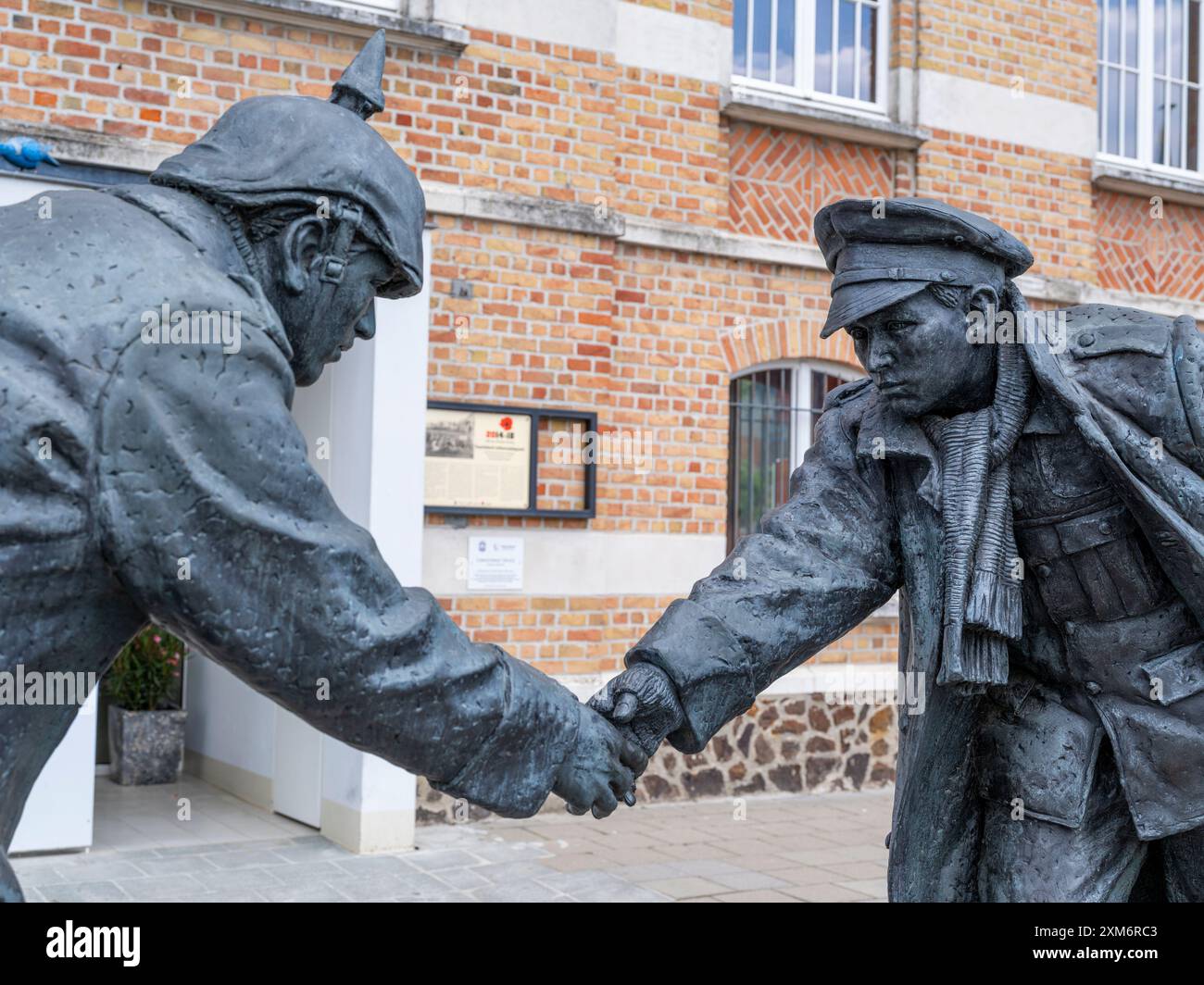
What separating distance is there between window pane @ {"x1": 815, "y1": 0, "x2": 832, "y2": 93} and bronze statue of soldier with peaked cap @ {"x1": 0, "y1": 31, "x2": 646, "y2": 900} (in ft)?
25.9

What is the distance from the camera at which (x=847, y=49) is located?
9750mm

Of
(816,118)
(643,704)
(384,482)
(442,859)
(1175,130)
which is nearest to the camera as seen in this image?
(643,704)

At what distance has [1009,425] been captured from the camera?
2891mm

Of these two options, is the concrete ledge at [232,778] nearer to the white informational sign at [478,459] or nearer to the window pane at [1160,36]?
the white informational sign at [478,459]

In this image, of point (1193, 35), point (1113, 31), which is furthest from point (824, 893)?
point (1193, 35)

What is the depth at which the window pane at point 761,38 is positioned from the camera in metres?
9.39

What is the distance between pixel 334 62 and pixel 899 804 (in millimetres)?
5740

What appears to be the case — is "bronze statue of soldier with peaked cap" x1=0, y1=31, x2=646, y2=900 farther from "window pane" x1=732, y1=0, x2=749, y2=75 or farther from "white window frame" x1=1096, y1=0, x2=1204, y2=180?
"white window frame" x1=1096, y1=0, x2=1204, y2=180

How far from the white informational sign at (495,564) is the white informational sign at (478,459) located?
0.21m

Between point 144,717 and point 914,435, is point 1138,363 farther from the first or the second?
point 144,717

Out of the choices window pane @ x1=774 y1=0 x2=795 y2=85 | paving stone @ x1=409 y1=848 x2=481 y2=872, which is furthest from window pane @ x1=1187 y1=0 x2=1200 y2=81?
paving stone @ x1=409 y1=848 x2=481 y2=872

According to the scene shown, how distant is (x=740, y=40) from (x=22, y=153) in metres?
4.94

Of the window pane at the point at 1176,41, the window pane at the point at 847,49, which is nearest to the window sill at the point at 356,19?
the window pane at the point at 847,49
